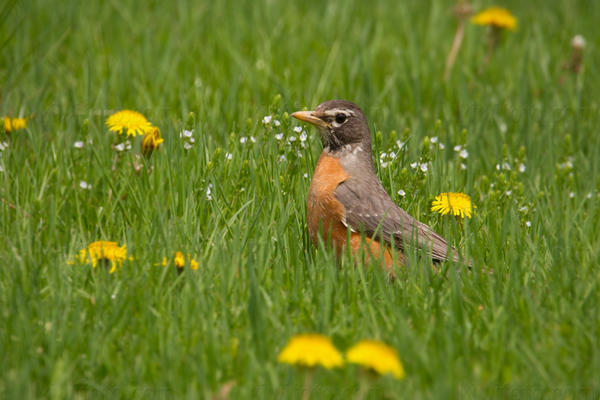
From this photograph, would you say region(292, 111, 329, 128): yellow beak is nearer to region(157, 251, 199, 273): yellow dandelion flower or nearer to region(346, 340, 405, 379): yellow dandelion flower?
region(157, 251, 199, 273): yellow dandelion flower

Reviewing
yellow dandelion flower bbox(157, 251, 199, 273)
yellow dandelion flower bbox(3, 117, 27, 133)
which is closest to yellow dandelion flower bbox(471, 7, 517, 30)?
yellow dandelion flower bbox(3, 117, 27, 133)

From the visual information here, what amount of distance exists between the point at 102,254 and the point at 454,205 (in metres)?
2.18

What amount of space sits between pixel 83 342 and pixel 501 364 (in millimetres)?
1910

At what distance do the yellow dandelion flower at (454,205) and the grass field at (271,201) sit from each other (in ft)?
0.45

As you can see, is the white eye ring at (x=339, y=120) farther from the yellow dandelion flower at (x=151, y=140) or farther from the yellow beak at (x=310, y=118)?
the yellow dandelion flower at (x=151, y=140)

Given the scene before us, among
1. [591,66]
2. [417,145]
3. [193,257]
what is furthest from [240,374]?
[591,66]

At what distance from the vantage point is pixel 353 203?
15.8 ft

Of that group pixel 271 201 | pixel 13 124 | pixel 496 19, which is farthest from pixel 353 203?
pixel 496 19

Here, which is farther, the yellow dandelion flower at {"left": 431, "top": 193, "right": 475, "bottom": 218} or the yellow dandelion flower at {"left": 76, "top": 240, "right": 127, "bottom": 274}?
the yellow dandelion flower at {"left": 431, "top": 193, "right": 475, "bottom": 218}

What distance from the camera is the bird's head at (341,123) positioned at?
5.17 meters

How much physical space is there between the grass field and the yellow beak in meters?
0.13

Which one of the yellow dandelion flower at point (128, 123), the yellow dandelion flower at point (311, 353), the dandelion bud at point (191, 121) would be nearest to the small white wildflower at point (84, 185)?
the yellow dandelion flower at point (128, 123)

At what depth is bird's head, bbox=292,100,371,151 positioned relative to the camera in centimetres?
517

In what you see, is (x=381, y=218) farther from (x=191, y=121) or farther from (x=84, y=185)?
(x=84, y=185)
